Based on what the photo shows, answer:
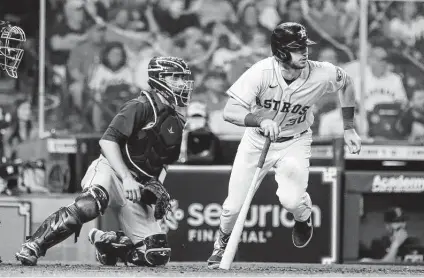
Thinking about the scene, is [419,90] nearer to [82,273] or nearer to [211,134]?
[211,134]

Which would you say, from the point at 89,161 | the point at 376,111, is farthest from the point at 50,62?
the point at 376,111

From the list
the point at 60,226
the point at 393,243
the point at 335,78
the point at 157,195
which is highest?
the point at 335,78

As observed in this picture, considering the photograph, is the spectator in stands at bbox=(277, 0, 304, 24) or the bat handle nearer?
the bat handle

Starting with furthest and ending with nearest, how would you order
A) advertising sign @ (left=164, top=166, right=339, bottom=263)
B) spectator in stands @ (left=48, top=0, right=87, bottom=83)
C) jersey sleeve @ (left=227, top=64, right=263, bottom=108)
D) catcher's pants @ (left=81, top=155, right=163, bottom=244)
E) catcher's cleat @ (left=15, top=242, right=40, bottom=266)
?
1. spectator in stands @ (left=48, top=0, right=87, bottom=83)
2. advertising sign @ (left=164, top=166, right=339, bottom=263)
3. catcher's pants @ (left=81, top=155, right=163, bottom=244)
4. jersey sleeve @ (left=227, top=64, right=263, bottom=108)
5. catcher's cleat @ (left=15, top=242, right=40, bottom=266)

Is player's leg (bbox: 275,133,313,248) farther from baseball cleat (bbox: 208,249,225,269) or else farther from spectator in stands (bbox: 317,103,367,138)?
spectator in stands (bbox: 317,103,367,138)

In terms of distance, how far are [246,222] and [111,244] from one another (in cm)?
246

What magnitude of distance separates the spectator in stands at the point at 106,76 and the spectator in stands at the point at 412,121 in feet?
9.80

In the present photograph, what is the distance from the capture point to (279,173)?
29.7 ft

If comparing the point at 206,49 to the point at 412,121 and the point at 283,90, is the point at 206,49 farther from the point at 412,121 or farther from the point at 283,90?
the point at 283,90

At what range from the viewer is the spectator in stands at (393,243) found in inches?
456

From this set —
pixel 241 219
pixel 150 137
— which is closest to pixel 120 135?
pixel 150 137

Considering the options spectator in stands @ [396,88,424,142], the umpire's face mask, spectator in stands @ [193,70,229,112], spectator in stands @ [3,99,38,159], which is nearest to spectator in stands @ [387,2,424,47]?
spectator in stands @ [396,88,424,142]

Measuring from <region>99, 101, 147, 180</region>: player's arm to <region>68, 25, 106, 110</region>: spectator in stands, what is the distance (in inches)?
172

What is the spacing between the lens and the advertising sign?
11297mm
